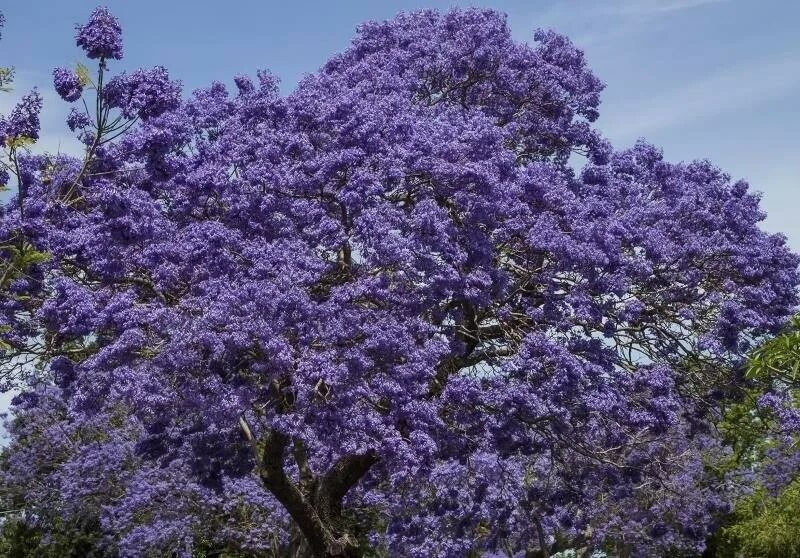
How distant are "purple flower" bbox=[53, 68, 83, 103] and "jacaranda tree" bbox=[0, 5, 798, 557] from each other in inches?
1.1

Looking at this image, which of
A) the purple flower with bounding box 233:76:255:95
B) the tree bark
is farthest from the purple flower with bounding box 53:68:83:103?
the tree bark

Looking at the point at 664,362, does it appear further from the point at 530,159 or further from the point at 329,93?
the point at 329,93

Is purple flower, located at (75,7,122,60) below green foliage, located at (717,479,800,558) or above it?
above

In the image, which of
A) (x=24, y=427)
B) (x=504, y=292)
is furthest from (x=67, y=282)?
(x=24, y=427)

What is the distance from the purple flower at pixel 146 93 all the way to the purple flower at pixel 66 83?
0.53 meters

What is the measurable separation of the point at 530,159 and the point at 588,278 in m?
3.78

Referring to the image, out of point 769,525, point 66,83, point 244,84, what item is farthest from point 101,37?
point 769,525

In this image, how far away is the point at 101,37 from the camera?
46.3ft

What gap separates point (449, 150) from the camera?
15.4 m

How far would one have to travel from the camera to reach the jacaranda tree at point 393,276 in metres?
14.3

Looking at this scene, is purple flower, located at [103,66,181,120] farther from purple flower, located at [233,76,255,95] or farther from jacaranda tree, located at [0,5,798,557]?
purple flower, located at [233,76,255,95]

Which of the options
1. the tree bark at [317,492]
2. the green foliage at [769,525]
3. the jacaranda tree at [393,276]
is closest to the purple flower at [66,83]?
the jacaranda tree at [393,276]

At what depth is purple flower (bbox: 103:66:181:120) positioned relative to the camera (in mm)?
15665

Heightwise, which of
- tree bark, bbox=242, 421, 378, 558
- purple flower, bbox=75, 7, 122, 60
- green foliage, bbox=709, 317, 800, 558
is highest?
purple flower, bbox=75, 7, 122, 60
